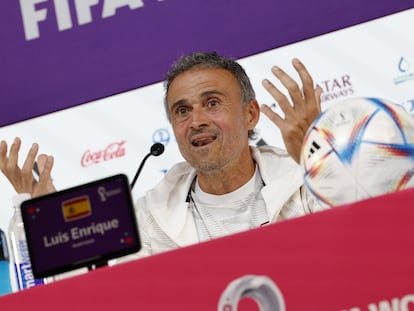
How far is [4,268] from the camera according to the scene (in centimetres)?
153

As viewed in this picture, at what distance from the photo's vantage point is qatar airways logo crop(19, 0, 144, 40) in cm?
274

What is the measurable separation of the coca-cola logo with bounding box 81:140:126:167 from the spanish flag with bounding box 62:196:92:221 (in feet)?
5.05

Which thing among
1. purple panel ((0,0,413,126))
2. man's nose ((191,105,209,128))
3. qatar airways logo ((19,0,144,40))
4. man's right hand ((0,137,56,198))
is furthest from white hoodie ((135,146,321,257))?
qatar airways logo ((19,0,144,40))

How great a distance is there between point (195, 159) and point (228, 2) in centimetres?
61

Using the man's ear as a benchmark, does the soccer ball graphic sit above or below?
below

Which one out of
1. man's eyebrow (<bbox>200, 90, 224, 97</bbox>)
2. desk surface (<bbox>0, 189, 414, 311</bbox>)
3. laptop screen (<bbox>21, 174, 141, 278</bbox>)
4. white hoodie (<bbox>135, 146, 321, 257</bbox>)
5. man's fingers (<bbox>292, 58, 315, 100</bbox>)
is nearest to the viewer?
desk surface (<bbox>0, 189, 414, 311</bbox>)

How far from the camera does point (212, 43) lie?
8.72ft

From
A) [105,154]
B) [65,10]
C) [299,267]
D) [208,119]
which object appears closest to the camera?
[299,267]

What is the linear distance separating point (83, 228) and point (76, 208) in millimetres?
25

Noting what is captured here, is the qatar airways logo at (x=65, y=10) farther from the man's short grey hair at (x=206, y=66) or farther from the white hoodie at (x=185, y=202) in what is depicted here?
the white hoodie at (x=185, y=202)

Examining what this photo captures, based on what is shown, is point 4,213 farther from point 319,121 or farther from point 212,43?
point 319,121

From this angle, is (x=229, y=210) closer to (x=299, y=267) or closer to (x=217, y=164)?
(x=217, y=164)

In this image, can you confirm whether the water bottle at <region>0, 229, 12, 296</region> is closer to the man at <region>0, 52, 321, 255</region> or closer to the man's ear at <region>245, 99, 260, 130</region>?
the man at <region>0, 52, 321, 255</region>

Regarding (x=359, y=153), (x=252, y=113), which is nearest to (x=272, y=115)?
(x=252, y=113)
